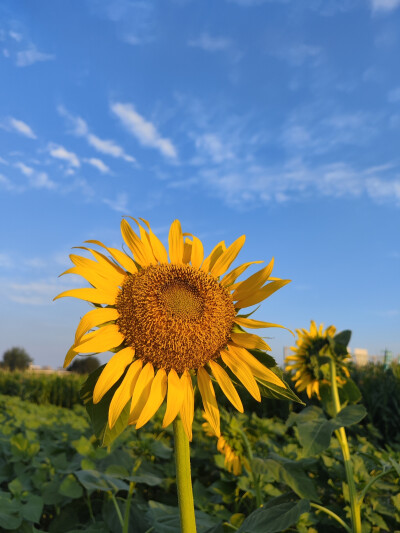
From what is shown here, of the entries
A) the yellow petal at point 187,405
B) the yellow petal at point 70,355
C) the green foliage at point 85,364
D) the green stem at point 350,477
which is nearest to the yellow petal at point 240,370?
the yellow petal at point 187,405

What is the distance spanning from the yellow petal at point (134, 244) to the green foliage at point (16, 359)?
36.7 m

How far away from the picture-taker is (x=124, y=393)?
138 centimetres

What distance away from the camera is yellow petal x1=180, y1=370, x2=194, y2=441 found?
4.46 feet

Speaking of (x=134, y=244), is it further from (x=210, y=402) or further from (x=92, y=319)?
(x=210, y=402)

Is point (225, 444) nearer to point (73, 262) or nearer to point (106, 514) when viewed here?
point (106, 514)

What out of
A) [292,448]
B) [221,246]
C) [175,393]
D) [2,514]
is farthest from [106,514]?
[221,246]

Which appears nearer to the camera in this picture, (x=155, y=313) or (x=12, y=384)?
(x=155, y=313)

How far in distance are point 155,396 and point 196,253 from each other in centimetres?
53

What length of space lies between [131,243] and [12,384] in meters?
16.1

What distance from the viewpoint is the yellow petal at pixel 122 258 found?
1.56 meters

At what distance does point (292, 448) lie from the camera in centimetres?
317

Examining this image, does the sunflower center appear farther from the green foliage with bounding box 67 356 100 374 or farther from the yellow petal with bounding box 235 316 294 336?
the green foliage with bounding box 67 356 100 374

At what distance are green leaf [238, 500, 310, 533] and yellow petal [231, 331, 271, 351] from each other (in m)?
0.62

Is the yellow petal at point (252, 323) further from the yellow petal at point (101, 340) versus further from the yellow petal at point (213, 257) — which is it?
the yellow petal at point (101, 340)
